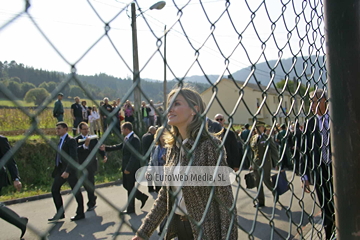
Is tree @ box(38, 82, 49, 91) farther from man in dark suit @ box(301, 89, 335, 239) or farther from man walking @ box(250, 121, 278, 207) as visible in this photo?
man in dark suit @ box(301, 89, 335, 239)

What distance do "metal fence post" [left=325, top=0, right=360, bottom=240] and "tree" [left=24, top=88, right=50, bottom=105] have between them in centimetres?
142

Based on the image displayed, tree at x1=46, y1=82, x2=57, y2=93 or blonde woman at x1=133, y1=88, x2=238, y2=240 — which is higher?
tree at x1=46, y1=82, x2=57, y2=93

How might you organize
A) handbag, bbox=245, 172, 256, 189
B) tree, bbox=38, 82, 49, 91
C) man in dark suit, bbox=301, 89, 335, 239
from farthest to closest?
handbag, bbox=245, 172, 256, 189
man in dark suit, bbox=301, 89, 335, 239
tree, bbox=38, 82, 49, 91

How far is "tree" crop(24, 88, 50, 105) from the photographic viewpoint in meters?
0.72

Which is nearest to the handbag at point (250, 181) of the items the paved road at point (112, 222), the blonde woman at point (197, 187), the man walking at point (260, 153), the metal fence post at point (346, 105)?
the man walking at point (260, 153)

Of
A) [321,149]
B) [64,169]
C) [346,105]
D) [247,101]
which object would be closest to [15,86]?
[346,105]

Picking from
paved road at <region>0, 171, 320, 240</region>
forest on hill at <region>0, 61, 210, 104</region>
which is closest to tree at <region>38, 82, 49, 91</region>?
forest on hill at <region>0, 61, 210, 104</region>

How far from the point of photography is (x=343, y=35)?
154 cm

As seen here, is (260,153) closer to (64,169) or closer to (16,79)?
(64,169)

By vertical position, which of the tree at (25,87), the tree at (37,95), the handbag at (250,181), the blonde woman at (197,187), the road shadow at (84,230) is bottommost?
the road shadow at (84,230)

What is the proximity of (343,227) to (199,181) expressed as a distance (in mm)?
774

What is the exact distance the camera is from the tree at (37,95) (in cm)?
72

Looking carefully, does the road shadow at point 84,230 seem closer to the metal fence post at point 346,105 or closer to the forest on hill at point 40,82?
the metal fence post at point 346,105

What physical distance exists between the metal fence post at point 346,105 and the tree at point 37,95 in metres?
1.42
